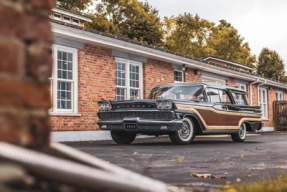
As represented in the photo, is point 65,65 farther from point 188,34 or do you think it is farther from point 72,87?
point 188,34

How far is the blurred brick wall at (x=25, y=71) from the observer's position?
120cm

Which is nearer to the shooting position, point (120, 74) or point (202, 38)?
point (120, 74)

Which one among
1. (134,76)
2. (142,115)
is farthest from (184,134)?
(134,76)

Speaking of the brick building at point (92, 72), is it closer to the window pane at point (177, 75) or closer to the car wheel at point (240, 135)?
the window pane at point (177, 75)

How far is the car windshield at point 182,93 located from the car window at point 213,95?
28 cm

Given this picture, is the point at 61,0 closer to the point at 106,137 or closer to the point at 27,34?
the point at 106,137

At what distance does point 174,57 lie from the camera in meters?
17.2

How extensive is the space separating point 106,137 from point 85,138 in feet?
4.07

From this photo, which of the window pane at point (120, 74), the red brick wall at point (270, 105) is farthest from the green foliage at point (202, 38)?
the window pane at point (120, 74)

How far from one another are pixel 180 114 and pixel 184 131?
0.68 metres

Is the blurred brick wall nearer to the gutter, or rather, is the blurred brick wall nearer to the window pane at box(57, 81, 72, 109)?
the gutter

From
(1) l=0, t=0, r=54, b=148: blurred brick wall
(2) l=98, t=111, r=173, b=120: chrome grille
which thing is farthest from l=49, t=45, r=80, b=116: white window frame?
(1) l=0, t=0, r=54, b=148: blurred brick wall

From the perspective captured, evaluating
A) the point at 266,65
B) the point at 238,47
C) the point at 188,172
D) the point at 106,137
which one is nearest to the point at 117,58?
the point at 106,137

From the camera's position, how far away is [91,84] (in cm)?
1339
